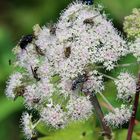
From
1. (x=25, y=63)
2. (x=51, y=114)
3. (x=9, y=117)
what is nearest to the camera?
(x=51, y=114)

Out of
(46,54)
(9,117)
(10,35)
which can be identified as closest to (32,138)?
(46,54)

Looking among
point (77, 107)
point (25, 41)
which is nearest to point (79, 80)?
point (77, 107)

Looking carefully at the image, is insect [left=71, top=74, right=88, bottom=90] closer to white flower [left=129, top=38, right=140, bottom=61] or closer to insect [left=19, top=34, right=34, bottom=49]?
white flower [left=129, top=38, right=140, bottom=61]

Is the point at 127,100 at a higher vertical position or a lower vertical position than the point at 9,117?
lower

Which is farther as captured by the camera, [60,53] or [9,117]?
[9,117]

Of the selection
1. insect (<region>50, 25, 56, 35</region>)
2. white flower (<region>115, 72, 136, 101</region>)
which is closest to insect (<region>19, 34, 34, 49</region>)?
insect (<region>50, 25, 56, 35</region>)

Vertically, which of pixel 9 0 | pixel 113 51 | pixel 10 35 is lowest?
pixel 113 51

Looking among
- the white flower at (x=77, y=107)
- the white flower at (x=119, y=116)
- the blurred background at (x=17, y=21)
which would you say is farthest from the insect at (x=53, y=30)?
the blurred background at (x=17, y=21)

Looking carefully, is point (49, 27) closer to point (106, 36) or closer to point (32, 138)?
point (106, 36)
